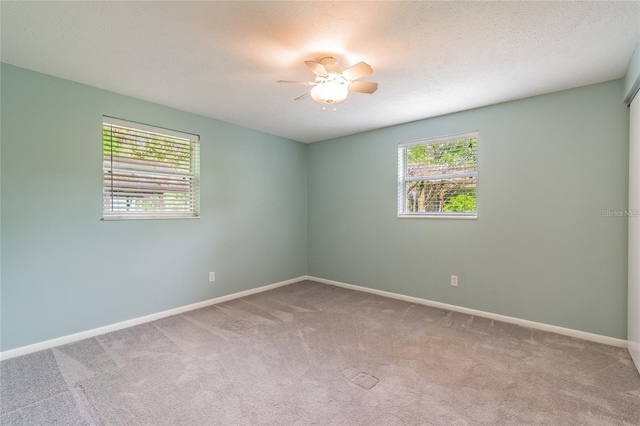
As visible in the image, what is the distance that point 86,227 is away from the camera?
2801mm

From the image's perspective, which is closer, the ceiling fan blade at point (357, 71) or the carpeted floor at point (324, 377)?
the carpeted floor at point (324, 377)

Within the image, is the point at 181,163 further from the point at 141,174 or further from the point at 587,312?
the point at 587,312

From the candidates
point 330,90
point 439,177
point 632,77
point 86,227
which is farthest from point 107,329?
point 632,77

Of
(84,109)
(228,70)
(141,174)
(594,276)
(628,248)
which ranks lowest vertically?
(594,276)

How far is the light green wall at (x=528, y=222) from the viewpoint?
105 inches

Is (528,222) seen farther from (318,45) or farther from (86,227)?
(86,227)

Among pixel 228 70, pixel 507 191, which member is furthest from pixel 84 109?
pixel 507 191

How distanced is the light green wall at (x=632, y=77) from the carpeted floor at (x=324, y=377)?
213cm

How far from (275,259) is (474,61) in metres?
3.60

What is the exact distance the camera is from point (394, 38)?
202cm

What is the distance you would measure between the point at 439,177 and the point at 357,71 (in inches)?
84.7

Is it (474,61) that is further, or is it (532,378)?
(474,61)

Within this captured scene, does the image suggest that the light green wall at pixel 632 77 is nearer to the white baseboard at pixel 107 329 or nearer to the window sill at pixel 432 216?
the window sill at pixel 432 216

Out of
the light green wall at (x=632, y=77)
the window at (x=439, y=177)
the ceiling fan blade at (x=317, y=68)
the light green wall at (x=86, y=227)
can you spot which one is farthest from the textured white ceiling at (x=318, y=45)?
the window at (x=439, y=177)
